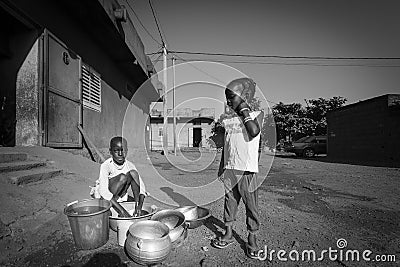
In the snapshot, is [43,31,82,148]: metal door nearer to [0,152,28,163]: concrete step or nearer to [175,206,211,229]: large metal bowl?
[0,152,28,163]: concrete step

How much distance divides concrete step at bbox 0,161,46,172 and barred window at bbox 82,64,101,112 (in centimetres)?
314

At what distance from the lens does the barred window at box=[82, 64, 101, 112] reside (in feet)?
22.8

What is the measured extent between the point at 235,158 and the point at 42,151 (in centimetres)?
388

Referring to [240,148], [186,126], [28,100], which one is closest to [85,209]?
[240,148]

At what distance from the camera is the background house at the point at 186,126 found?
3228 centimetres

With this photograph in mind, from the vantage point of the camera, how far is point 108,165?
10.3 feet

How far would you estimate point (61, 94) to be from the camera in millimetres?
5562

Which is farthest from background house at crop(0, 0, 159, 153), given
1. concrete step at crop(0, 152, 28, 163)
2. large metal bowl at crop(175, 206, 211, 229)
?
large metal bowl at crop(175, 206, 211, 229)

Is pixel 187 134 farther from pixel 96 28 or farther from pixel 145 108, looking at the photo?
pixel 96 28

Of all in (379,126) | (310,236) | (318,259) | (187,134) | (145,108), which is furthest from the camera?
(187,134)

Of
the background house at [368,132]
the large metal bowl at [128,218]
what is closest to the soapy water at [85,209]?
the large metal bowl at [128,218]

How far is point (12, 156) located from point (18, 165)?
33cm

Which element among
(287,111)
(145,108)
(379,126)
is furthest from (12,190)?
(287,111)

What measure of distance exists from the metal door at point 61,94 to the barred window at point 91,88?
516 mm
